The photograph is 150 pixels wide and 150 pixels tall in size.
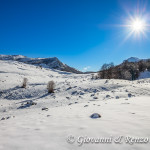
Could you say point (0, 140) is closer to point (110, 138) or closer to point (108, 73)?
point (110, 138)

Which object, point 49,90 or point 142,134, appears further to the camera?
point 49,90

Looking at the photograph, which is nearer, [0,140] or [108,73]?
[0,140]

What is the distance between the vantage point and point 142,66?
4419 centimetres

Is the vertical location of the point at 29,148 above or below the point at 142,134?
below

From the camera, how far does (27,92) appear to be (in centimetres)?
1168

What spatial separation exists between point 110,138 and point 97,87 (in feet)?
31.4

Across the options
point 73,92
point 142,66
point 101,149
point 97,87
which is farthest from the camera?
point 142,66

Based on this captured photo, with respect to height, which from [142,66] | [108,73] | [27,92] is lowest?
[27,92]

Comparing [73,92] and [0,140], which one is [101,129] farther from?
[73,92]

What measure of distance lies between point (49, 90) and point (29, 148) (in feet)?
30.3

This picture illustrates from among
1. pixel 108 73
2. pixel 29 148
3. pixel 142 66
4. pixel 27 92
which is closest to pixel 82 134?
pixel 29 148

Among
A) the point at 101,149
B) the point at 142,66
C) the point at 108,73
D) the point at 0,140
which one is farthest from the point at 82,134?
the point at 142,66

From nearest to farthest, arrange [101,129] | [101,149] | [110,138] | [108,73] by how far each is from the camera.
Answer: [101,149] < [110,138] < [101,129] < [108,73]

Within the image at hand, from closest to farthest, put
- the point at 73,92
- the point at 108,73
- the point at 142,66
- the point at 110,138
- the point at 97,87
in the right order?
the point at 110,138 → the point at 73,92 → the point at 97,87 → the point at 108,73 → the point at 142,66
